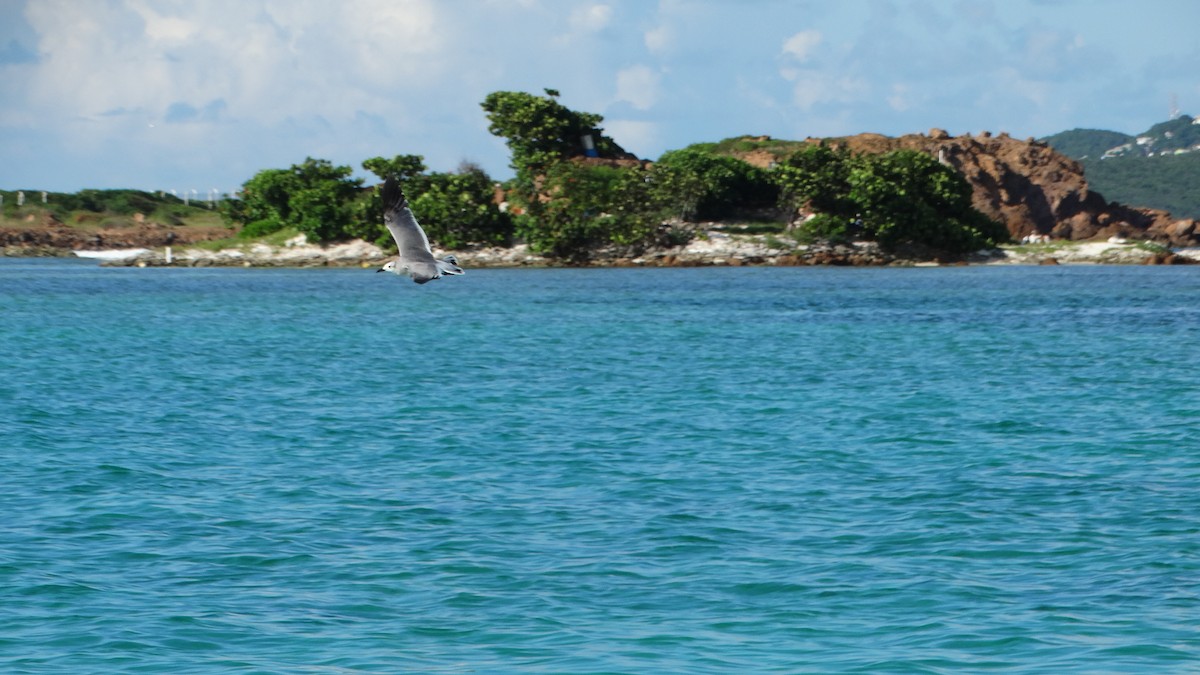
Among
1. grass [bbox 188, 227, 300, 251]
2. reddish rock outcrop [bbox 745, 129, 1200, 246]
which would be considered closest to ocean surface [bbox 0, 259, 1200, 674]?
grass [bbox 188, 227, 300, 251]

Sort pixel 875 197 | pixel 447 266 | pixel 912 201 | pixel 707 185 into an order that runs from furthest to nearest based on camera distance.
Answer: pixel 707 185 < pixel 912 201 < pixel 875 197 < pixel 447 266

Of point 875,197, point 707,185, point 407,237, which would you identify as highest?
point 707,185

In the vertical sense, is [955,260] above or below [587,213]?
below

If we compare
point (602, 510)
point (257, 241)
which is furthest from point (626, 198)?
point (602, 510)

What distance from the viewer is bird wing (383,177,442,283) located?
85.6 ft

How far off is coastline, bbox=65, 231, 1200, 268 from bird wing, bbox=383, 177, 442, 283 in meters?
98.0

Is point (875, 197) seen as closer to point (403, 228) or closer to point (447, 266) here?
point (403, 228)

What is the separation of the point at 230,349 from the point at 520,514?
3236 centimetres

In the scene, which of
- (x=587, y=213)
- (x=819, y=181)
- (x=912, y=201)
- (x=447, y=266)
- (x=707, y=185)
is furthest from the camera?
(x=707, y=185)

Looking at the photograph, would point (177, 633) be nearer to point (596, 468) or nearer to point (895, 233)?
point (596, 468)

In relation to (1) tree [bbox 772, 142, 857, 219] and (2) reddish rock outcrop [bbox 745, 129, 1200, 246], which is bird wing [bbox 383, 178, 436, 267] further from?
(2) reddish rock outcrop [bbox 745, 129, 1200, 246]

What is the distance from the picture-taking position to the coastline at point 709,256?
412 ft

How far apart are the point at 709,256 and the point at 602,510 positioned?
105848 mm

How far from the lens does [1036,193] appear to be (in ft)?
627
